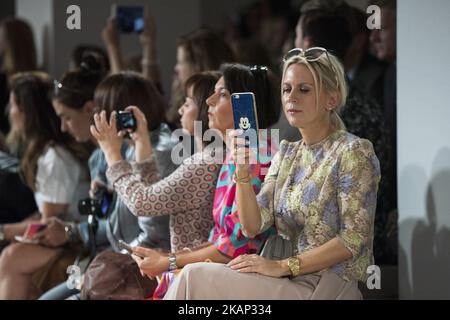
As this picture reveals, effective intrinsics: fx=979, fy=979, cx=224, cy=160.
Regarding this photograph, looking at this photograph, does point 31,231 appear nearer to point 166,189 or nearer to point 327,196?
point 166,189

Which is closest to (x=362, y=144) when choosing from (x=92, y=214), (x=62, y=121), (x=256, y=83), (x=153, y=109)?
(x=256, y=83)

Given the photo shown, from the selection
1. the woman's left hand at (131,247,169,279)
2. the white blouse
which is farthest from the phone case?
Result: the woman's left hand at (131,247,169,279)

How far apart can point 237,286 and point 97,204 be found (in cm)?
106

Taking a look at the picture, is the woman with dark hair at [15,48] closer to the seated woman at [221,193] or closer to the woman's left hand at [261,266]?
the seated woman at [221,193]

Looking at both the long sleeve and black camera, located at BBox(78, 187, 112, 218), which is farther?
black camera, located at BBox(78, 187, 112, 218)

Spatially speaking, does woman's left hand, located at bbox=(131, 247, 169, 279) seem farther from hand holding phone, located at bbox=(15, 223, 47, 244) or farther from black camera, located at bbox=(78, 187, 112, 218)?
hand holding phone, located at bbox=(15, 223, 47, 244)

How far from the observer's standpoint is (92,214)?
3.99 metres

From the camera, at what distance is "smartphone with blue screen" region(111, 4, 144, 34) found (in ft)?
15.1

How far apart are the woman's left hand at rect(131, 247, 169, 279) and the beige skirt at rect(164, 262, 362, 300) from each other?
10.7 inches

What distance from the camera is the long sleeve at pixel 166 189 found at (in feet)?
11.4

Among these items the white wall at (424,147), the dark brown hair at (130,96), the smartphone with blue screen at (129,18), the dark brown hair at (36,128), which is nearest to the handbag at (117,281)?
the dark brown hair at (130,96)

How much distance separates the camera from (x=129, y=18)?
185 inches

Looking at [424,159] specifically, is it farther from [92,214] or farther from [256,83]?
[92,214]

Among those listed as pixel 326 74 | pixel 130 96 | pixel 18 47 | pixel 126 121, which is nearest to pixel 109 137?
pixel 126 121
